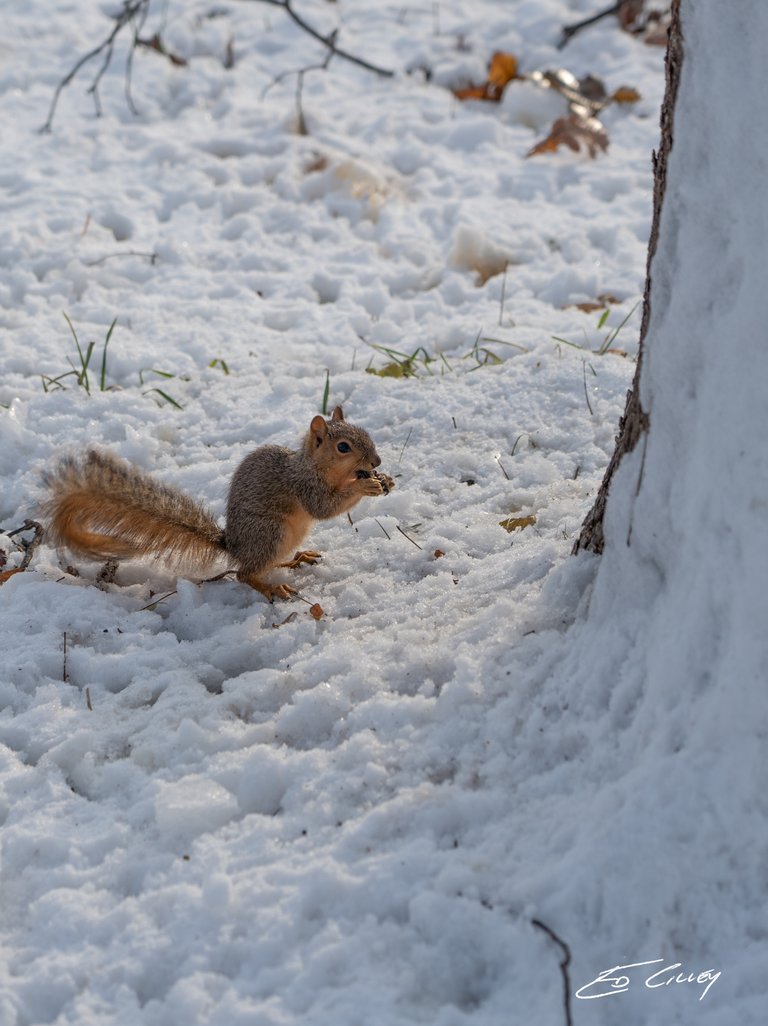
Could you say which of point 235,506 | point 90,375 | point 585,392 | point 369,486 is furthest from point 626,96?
point 235,506

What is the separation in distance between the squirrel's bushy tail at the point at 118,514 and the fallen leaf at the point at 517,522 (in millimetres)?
779

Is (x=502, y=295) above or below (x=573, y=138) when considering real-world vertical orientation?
below

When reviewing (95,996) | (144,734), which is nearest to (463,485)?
(144,734)

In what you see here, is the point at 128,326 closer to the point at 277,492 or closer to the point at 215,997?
the point at 277,492

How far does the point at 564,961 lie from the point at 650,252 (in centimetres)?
129

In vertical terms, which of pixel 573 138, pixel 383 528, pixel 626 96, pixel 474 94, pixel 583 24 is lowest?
pixel 383 528

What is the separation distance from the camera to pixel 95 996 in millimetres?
1723

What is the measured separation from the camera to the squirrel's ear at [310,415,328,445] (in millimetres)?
3074

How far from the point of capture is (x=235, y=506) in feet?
9.75

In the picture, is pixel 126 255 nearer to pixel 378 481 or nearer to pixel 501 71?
pixel 378 481

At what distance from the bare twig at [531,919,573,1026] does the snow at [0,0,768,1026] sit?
1 cm
